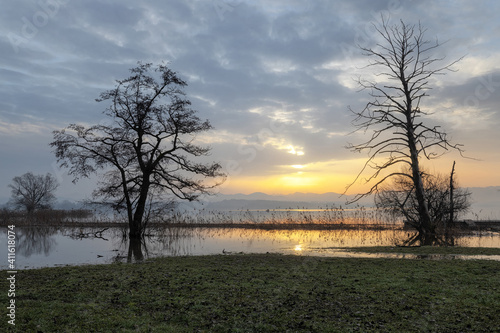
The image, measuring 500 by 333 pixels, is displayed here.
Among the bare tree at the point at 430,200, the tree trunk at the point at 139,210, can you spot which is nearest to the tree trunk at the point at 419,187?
the bare tree at the point at 430,200

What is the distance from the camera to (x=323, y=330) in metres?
7.85

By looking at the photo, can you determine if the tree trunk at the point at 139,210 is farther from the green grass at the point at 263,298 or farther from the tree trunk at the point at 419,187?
the tree trunk at the point at 419,187

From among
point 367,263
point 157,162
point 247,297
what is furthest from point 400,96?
point 247,297

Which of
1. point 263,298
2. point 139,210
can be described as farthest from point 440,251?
point 139,210

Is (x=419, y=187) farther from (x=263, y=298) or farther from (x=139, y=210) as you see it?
(x=139, y=210)

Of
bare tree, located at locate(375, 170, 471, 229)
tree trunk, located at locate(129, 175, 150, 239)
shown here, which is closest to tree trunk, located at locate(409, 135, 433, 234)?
bare tree, located at locate(375, 170, 471, 229)

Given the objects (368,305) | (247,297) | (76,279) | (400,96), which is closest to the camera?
(368,305)

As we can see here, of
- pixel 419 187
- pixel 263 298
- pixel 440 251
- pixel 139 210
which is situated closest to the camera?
pixel 263 298

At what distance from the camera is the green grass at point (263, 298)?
26.8 feet

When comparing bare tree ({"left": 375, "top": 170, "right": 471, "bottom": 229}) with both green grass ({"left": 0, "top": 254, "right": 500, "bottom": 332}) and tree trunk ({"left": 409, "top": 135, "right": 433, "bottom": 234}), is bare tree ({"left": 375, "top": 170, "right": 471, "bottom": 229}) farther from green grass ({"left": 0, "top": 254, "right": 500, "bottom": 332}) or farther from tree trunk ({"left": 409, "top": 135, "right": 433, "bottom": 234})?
green grass ({"left": 0, "top": 254, "right": 500, "bottom": 332})

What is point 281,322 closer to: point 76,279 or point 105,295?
point 105,295

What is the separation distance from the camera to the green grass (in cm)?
817

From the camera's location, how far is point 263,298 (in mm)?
10125

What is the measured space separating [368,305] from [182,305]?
4885 mm
